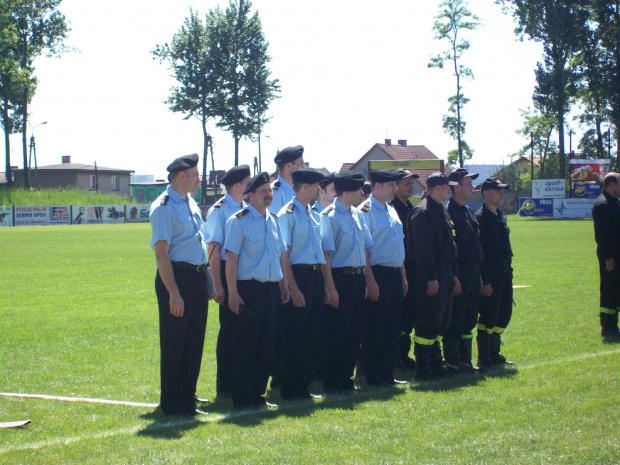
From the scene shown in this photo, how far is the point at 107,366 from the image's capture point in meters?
8.41

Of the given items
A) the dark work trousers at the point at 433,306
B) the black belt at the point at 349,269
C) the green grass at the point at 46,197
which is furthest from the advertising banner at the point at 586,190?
the black belt at the point at 349,269

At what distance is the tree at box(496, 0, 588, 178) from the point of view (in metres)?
62.0

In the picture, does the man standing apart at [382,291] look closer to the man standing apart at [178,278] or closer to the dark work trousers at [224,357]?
the dark work trousers at [224,357]

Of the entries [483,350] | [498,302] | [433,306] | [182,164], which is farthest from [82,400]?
[498,302]

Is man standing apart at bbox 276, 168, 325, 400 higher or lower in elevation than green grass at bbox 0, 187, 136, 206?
lower

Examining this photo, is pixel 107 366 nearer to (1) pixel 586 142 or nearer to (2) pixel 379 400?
(2) pixel 379 400

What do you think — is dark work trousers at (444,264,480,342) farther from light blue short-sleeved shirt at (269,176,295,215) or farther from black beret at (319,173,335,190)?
light blue short-sleeved shirt at (269,176,295,215)

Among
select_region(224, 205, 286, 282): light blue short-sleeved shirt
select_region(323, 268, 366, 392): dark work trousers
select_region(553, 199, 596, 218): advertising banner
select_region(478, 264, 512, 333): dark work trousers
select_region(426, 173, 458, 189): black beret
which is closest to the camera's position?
select_region(224, 205, 286, 282): light blue short-sleeved shirt

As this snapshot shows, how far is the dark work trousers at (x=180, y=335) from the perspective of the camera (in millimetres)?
6250

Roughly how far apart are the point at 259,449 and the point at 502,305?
4.44m

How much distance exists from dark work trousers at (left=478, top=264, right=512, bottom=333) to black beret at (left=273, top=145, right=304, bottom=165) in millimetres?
2793

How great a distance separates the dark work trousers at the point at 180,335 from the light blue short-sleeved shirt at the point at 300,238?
95cm

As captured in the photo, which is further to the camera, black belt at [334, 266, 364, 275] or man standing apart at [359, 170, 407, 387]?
man standing apart at [359, 170, 407, 387]

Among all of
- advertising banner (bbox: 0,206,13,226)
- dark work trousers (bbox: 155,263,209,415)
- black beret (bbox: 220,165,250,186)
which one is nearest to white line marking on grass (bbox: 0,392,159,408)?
dark work trousers (bbox: 155,263,209,415)
